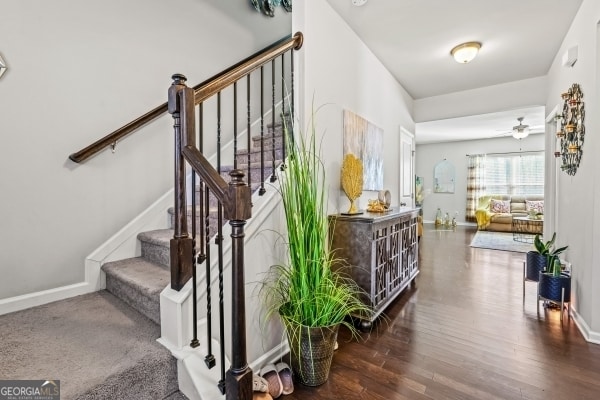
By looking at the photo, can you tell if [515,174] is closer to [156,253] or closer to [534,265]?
[534,265]

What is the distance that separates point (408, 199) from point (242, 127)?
3.01 meters

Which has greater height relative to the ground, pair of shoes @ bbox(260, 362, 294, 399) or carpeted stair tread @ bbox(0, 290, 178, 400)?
carpeted stair tread @ bbox(0, 290, 178, 400)

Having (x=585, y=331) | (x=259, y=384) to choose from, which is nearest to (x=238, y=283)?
(x=259, y=384)

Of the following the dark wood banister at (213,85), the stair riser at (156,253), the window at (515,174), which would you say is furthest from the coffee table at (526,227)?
the stair riser at (156,253)

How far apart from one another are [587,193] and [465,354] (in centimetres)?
167

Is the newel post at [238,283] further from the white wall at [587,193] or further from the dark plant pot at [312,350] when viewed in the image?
the white wall at [587,193]

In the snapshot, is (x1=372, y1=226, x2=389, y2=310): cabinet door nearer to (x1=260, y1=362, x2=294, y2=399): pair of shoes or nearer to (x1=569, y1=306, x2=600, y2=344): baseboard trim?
(x1=260, y1=362, x2=294, y2=399): pair of shoes

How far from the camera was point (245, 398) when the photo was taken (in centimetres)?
112

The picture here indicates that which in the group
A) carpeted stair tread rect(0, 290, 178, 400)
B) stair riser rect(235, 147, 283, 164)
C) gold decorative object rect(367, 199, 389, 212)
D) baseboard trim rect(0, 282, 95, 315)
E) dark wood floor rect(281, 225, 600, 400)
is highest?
stair riser rect(235, 147, 283, 164)

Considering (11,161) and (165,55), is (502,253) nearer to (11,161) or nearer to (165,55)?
(165,55)

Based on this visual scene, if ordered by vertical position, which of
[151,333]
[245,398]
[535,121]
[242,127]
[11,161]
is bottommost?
[245,398]

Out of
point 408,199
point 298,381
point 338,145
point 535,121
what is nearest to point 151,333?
point 298,381

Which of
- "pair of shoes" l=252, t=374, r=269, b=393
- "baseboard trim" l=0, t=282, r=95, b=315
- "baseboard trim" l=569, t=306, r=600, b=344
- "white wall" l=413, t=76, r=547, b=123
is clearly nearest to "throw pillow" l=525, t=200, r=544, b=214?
"white wall" l=413, t=76, r=547, b=123

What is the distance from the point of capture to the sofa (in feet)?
23.8
